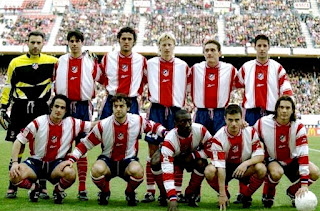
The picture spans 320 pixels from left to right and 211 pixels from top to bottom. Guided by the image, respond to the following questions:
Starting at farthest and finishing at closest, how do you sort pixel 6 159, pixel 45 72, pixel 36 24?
1. pixel 36 24
2. pixel 6 159
3. pixel 45 72

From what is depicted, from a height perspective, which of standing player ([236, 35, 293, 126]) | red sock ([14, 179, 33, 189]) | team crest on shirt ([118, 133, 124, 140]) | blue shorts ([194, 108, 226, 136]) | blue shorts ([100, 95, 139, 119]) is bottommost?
red sock ([14, 179, 33, 189])

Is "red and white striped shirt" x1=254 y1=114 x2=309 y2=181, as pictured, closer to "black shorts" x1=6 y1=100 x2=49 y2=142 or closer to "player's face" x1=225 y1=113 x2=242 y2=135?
"player's face" x1=225 y1=113 x2=242 y2=135

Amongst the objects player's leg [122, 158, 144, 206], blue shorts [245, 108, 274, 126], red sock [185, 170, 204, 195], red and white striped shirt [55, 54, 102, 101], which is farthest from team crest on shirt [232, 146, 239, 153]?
red and white striped shirt [55, 54, 102, 101]

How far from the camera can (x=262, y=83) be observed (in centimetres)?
672

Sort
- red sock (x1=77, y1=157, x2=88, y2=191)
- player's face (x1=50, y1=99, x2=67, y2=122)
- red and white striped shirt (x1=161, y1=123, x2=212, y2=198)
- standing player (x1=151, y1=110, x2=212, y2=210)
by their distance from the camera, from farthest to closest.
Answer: red sock (x1=77, y1=157, x2=88, y2=191), player's face (x1=50, y1=99, x2=67, y2=122), standing player (x1=151, y1=110, x2=212, y2=210), red and white striped shirt (x1=161, y1=123, x2=212, y2=198)

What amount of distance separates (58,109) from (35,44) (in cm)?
99

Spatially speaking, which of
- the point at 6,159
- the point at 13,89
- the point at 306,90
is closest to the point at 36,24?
the point at 306,90

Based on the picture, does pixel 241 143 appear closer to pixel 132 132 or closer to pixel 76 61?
pixel 132 132

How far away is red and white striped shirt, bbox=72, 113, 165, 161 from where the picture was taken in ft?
20.0

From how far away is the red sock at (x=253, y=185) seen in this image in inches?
235

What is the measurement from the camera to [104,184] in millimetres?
6031

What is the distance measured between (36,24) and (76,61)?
31.4 m

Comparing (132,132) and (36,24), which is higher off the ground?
(36,24)

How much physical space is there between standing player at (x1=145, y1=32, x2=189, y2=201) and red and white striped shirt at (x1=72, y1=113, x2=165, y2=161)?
36 cm
